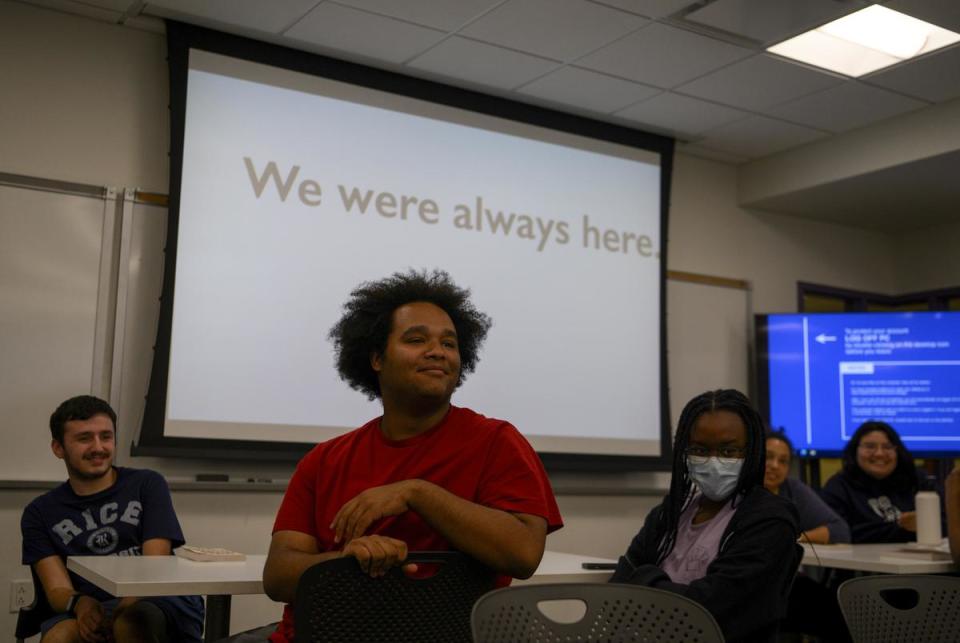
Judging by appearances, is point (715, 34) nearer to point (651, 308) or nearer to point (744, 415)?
point (651, 308)

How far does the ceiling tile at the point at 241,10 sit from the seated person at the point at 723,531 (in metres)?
2.43

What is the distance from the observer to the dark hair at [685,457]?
7.31 ft

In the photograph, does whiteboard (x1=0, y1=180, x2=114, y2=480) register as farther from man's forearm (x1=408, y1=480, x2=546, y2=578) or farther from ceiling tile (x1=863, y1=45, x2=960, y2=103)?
ceiling tile (x1=863, y1=45, x2=960, y2=103)

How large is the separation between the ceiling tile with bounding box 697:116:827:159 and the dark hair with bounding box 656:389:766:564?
10.1 feet

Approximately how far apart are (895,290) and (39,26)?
5216 millimetres

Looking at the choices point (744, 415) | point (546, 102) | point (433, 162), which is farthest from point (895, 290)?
point (744, 415)

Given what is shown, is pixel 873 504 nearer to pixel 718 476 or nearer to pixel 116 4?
pixel 718 476

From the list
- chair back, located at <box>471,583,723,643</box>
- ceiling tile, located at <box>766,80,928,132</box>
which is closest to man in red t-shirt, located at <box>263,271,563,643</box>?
chair back, located at <box>471,583,723,643</box>

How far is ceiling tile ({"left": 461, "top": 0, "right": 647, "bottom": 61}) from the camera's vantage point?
3.84 m

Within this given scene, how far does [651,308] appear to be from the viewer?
520 cm

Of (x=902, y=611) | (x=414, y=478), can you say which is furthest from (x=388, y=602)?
(x=902, y=611)

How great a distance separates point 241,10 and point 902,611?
322 centimetres

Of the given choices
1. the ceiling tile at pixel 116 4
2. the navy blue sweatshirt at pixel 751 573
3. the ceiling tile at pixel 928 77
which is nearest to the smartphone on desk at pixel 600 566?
the navy blue sweatshirt at pixel 751 573

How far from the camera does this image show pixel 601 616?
152 cm
